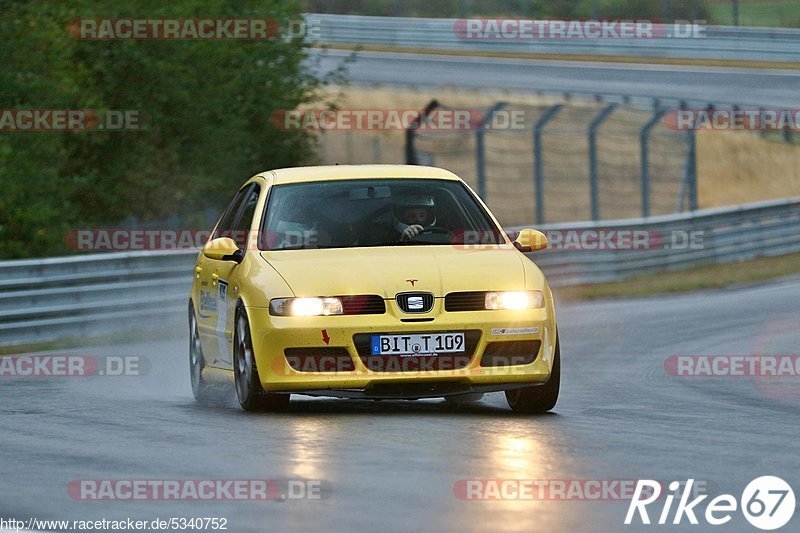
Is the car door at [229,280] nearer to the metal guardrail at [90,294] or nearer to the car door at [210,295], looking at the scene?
the car door at [210,295]

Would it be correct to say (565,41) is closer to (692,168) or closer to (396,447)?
(692,168)

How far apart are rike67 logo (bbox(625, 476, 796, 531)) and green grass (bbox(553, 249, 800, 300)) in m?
15.5

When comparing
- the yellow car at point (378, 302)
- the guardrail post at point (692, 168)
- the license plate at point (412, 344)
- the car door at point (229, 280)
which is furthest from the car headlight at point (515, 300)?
the guardrail post at point (692, 168)

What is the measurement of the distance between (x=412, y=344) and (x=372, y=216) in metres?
1.27

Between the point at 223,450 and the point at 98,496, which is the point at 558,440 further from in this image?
the point at 98,496

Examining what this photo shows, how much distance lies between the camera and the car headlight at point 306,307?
31.1ft

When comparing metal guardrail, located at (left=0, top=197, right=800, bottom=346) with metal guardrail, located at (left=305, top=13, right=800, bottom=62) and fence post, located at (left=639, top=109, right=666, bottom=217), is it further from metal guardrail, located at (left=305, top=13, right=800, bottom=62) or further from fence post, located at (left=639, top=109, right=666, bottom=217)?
metal guardrail, located at (left=305, top=13, right=800, bottom=62)

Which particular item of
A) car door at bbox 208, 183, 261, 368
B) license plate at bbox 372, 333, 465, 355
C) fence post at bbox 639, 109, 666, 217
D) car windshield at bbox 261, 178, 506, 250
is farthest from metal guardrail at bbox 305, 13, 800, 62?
license plate at bbox 372, 333, 465, 355

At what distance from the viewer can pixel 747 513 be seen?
257 inches

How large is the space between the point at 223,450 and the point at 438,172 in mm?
3378

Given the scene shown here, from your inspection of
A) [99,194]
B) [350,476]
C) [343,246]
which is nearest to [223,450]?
[350,476]

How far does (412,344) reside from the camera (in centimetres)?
944

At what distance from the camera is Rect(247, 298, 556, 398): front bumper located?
9406 mm

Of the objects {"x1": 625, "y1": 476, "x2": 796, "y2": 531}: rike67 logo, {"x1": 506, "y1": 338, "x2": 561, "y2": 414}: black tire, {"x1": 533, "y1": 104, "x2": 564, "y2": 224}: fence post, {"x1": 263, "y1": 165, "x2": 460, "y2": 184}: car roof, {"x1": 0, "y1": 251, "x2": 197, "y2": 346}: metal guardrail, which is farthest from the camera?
{"x1": 533, "y1": 104, "x2": 564, "y2": 224}: fence post
